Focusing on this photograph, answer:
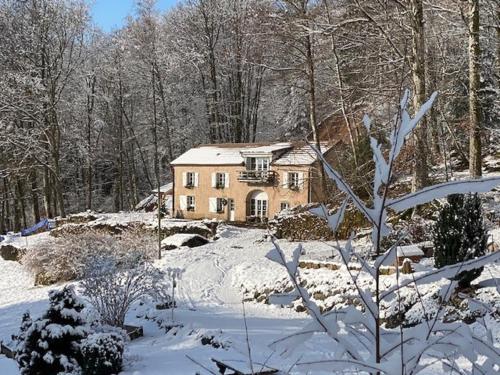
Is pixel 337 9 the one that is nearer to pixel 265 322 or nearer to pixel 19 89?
pixel 265 322

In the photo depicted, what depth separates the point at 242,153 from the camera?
80.0 ft

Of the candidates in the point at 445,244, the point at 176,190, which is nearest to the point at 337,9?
the point at 445,244

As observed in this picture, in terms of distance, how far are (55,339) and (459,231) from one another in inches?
251

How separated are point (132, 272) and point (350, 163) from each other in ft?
29.0

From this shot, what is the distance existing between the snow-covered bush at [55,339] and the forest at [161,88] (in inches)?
406

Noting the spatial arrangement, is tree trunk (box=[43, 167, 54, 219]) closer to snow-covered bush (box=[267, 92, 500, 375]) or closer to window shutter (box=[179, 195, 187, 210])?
window shutter (box=[179, 195, 187, 210])

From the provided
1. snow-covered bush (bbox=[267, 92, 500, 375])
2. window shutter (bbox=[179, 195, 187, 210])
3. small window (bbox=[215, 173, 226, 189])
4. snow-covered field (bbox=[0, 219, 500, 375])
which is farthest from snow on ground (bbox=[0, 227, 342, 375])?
window shutter (bbox=[179, 195, 187, 210])

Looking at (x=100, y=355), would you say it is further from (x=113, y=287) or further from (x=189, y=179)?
(x=189, y=179)

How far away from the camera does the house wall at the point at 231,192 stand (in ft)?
76.4

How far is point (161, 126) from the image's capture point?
1192 inches

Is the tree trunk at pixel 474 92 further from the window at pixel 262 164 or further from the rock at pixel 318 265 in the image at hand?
the window at pixel 262 164

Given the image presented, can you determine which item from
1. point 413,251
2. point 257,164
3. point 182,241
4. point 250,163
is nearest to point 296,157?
point 257,164

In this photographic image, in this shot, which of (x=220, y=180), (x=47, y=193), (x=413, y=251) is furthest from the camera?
(x=47, y=193)

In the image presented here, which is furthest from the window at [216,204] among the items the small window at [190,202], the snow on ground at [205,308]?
the snow on ground at [205,308]
